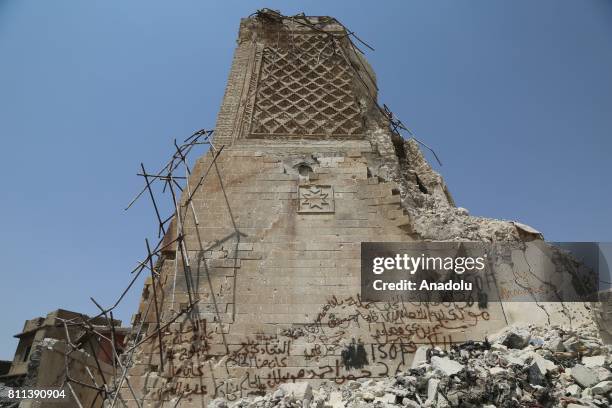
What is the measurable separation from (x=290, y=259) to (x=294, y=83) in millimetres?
4281

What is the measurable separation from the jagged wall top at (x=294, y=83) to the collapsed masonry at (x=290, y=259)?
40mm

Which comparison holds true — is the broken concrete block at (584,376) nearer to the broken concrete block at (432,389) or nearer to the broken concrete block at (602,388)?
the broken concrete block at (602,388)

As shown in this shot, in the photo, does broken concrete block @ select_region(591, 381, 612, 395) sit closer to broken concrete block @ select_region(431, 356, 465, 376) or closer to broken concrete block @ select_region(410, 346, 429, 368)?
broken concrete block @ select_region(431, 356, 465, 376)

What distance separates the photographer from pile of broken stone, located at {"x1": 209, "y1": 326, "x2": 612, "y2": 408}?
475 cm

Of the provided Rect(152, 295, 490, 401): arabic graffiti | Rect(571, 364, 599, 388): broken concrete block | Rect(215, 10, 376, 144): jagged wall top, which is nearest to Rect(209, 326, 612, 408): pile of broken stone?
Rect(571, 364, 599, 388): broken concrete block

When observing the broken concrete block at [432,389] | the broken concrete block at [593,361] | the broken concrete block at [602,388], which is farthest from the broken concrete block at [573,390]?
the broken concrete block at [432,389]

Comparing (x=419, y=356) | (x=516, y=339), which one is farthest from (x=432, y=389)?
(x=516, y=339)

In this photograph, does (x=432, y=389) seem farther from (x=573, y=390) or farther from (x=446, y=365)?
(x=573, y=390)

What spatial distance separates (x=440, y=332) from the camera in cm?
646

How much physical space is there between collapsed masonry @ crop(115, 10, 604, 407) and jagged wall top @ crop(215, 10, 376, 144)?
40 mm

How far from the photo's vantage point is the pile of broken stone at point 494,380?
475 centimetres

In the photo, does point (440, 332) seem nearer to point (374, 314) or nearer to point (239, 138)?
point (374, 314)

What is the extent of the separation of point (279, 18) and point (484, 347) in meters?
8.32

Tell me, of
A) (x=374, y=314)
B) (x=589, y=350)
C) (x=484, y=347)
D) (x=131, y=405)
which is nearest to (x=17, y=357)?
(x=131, y=405)
